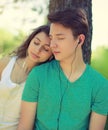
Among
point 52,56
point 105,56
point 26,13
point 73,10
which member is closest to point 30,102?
point 52,56

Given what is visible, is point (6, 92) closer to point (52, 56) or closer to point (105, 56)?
point (52, 56)

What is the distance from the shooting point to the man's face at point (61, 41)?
9.76ft

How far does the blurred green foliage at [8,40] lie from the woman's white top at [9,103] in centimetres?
308

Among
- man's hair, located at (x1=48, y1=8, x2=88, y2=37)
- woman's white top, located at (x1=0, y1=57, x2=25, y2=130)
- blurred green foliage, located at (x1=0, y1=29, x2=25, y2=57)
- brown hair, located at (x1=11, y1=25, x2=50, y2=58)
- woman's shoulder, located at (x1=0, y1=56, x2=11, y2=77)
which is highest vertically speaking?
man's hair, located at (x1=48, y1=8, x2=88, y2=37)

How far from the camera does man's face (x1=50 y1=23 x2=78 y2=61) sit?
2.97 metres

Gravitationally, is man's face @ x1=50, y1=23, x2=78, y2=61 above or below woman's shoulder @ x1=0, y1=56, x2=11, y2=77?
above

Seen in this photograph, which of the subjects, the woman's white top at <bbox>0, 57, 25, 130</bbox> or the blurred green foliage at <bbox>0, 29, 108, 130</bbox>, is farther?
the blurred green foliage at <bbox>0, 29, 108, 130</bbox>

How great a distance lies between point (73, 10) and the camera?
3045mm

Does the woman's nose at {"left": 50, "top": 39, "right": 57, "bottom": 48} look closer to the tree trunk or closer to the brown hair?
the brown hair

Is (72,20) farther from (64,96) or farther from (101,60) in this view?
(101,60)

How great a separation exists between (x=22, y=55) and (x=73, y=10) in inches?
25.2

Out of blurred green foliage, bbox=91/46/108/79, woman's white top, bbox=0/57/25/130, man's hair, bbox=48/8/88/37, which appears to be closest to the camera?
man's hair, bbox=48/8/88/37

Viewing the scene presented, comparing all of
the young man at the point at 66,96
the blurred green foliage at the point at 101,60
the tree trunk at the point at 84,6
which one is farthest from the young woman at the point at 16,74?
the blurred green foliage at the point at 101,60

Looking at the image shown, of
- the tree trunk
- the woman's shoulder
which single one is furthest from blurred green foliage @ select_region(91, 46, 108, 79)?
the woman's shoulder
